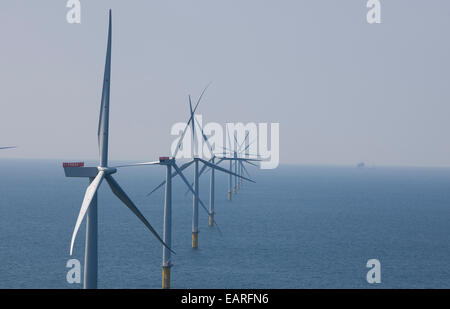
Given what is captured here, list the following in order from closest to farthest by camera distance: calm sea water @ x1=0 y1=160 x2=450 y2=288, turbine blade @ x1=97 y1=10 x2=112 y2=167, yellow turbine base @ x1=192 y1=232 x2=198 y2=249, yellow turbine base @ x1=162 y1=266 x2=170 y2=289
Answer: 1. turbine blade @ x1=97 y1=10 x2=112 y2=167
2. yellow turbine base @ x1=162 y1=266 x2=170 y2=289
3. calm sea water @ x1=0 y1=160 x2=450 y2=288
4. yellow turbine base @ x1=192 y1=232 x2=198 y2=249

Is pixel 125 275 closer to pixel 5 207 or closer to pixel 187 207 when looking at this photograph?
pixel 187 207

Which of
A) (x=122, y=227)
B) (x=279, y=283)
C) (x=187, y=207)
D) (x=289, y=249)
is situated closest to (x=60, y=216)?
(x=122, y=227)

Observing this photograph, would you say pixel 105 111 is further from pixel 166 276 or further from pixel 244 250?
pixel 244 250

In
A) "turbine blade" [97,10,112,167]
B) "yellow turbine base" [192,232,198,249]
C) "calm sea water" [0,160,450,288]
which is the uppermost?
"turbine blade" [97,10,112,167]

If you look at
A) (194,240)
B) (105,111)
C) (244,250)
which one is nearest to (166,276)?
(194,240)

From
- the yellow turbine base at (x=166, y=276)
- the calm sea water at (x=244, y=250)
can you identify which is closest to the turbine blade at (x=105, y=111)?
the yellow turbine base at (x=166, y=276)

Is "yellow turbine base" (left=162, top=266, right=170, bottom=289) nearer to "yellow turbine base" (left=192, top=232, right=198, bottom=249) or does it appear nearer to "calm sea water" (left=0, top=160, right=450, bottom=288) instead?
"calm sea water" (left=0, top=160, right=450, bottom=288)

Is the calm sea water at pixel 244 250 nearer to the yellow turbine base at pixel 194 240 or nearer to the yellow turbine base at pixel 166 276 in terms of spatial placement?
the yellow turbine base at pixel 194 240

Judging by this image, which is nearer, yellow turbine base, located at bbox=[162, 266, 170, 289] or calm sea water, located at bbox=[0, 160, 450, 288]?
yellow turbine base, located at bbox=[162, 266, 170, 289]

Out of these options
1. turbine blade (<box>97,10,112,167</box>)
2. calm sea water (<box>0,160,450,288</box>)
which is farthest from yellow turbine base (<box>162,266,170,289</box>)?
turbine blade (<box>97,10,112,167</box>)

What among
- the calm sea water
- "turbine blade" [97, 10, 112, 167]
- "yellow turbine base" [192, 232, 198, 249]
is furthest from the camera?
"yellow turbine base" [192, 232, 198, 249]

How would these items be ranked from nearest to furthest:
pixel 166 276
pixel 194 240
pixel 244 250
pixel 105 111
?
pixel 105 111
pixel 166 276
pixel 244 250
pixel 194 240
